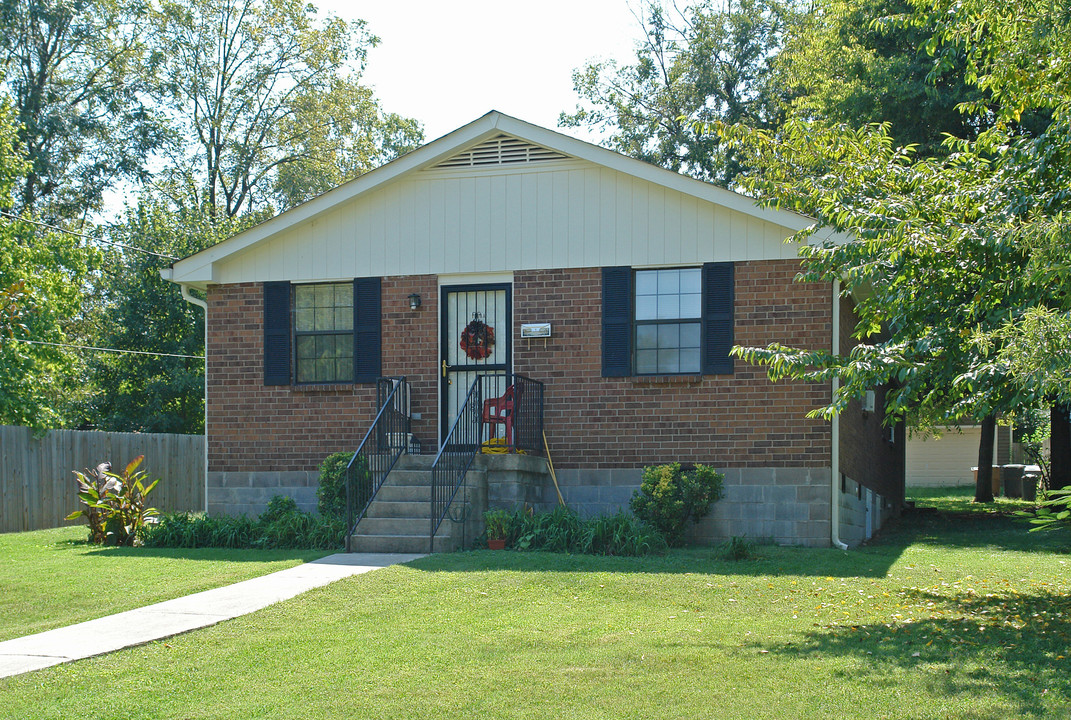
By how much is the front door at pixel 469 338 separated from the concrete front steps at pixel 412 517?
1436 millimetres

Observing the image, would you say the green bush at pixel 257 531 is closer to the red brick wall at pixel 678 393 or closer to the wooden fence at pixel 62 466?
the red brick wall at pixel 678 393

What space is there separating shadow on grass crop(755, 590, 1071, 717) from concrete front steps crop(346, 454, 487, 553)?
496 cm

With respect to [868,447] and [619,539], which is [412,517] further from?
[868,447]

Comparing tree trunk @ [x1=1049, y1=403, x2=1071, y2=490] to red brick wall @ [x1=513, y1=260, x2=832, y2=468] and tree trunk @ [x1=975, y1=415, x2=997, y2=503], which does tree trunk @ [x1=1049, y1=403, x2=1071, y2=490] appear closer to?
tree trunk @ [x1=975, y1=415, x2=997, y2=503]

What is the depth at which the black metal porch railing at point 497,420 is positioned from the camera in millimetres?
12164

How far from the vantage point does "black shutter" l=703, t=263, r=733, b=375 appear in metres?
12.5

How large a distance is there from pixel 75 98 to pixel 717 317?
2352cm

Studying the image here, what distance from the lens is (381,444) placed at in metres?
12.7

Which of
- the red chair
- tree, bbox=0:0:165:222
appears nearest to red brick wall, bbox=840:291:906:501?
the red chair

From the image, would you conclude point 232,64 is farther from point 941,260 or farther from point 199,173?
point 941,260

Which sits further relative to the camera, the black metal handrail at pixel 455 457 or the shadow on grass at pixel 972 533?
the shadow on grass at pixel 972 533

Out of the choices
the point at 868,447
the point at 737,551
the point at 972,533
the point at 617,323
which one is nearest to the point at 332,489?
the point at 617,323

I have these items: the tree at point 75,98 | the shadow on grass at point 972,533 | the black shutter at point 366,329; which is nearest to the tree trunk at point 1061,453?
the shadow on grass at point 972,533

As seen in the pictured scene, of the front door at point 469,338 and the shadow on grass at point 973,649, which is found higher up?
the front door at point 469,338
